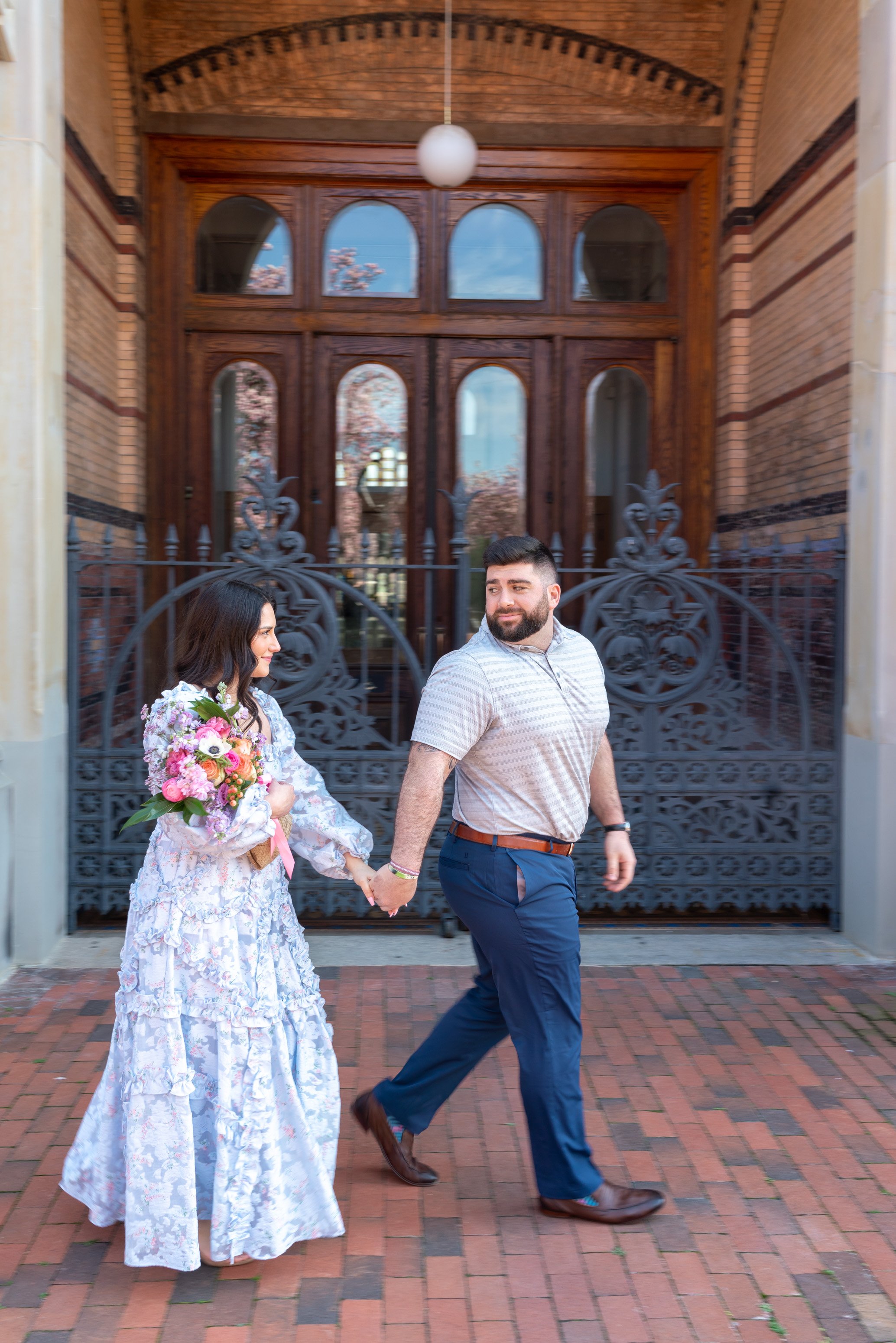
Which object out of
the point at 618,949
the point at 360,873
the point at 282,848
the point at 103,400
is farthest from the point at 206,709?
the point at 103,400

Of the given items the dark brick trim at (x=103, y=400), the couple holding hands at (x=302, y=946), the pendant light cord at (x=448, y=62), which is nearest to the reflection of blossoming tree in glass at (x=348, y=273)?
the pendant light cord at (x=448, y=62)

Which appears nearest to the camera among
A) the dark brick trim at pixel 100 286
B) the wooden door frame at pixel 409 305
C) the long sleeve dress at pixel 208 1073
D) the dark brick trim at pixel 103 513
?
the long sleeve dress at pixel 208 1073

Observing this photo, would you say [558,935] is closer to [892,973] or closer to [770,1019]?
[770,1019]

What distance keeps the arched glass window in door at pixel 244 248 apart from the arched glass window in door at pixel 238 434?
0.64 m

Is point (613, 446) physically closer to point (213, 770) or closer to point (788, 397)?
point (788, 397)

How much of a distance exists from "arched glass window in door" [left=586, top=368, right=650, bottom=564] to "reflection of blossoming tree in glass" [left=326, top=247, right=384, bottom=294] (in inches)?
79.1

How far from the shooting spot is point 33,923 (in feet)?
16.9

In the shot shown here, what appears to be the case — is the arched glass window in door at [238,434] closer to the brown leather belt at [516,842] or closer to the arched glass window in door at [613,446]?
the arched glass window in door at [613,446]

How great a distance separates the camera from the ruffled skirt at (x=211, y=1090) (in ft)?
8.88

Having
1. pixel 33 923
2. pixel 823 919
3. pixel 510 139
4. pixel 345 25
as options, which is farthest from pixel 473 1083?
pixel 345 25

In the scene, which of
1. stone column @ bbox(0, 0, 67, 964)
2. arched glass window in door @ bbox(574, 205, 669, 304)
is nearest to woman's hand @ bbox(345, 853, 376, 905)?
stone column @ bbox(0, 0, 67, 964)

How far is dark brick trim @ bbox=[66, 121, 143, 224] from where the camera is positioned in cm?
723

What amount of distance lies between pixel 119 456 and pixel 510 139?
3.93 metres

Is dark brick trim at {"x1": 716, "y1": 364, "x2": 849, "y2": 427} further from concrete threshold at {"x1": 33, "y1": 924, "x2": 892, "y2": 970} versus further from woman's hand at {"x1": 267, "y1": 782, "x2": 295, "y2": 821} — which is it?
woman's hand at {"x1": 267, "y1": 782, "x2": 295, "y2": 821}
